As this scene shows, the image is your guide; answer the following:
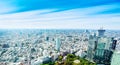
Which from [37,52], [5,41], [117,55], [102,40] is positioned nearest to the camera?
[117,55]

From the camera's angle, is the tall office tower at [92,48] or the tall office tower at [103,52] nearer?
the tall office tower at [103,52]

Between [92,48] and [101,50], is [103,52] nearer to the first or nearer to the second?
[101,50]

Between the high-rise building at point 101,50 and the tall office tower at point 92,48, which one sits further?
the tall office tower at point 92,48

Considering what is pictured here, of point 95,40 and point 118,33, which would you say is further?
point 118,33

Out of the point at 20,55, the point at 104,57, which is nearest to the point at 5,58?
the point at 20,55

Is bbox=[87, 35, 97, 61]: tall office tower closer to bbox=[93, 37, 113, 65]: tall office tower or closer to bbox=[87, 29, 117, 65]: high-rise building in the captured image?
bbox=[87, 29, 117, 65]: high-rise building

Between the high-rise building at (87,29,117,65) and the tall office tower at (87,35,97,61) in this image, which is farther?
the tall office tower at (87,35,97,61)

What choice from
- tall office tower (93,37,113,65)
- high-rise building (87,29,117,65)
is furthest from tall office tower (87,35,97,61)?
tall office tower (93,37,113,65)

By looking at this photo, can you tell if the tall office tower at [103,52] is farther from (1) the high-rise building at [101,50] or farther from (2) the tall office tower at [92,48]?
(2) the tall office tower at [92,48]

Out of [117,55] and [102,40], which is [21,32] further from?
[117,55]

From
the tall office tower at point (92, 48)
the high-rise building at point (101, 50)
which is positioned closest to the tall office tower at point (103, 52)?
the high-rise building at point (101, 50)

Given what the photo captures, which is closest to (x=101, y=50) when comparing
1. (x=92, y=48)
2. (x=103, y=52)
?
(x=103, y=52)
